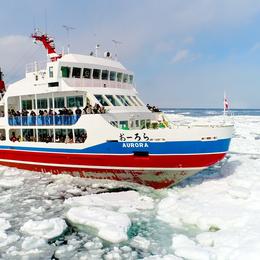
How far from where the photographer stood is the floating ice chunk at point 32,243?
30.5 ft

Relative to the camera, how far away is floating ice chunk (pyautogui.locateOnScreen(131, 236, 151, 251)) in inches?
369

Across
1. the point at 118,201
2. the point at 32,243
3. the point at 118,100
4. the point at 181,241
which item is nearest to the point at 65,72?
the point at 118,100

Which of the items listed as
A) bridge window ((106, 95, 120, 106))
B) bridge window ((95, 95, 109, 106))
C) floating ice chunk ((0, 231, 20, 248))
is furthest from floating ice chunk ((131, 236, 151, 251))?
bridge window ((106, 95, 120, 106))

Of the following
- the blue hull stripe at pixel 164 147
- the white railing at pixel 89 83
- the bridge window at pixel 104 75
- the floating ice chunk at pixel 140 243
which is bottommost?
the floating ice chunk at pixel 140 243

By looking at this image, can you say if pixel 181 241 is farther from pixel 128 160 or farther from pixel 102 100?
pixel 102 100

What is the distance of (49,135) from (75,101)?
7.19 feet

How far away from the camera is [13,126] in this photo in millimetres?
18406

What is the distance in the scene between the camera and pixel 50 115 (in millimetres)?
16562

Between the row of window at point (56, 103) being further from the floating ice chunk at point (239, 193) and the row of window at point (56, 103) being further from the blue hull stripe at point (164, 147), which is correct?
the floating ice chunk at point (239, 193)

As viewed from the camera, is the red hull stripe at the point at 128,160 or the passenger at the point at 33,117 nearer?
the red hull stripe at the point at 128,160

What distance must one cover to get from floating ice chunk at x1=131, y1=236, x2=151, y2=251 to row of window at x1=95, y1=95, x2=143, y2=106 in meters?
7.51

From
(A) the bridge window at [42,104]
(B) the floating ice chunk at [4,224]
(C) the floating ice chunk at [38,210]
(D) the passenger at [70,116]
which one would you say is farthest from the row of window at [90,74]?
(B) the floating ice chunk at [4,224]

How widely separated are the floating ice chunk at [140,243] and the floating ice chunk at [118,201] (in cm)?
213

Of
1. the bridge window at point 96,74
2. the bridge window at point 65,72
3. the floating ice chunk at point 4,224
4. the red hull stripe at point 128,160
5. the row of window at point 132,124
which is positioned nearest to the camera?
the floating ice chunk at point 4,224
